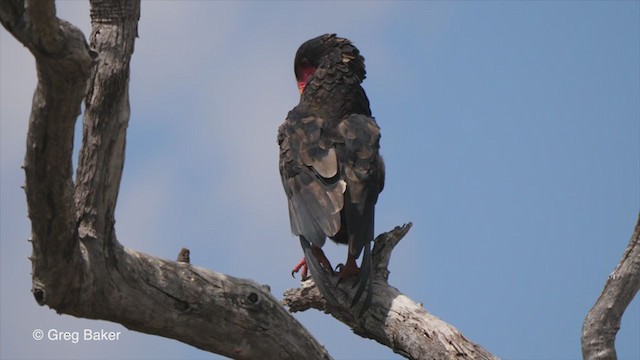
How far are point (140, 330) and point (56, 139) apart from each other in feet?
4.24

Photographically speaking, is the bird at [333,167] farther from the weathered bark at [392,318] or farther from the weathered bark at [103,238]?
the weathered bark at [103,238]

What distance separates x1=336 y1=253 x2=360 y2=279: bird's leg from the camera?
6493 mm

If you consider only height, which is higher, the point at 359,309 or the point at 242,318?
the point at 359,309

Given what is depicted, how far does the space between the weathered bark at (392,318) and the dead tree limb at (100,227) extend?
2.42ft

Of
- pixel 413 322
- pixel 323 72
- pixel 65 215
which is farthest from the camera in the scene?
pixel 323 72

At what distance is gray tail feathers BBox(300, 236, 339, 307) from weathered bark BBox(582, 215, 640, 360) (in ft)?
6.21

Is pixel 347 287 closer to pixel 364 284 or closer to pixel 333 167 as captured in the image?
pixel 364 284

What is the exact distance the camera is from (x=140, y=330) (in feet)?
15.8

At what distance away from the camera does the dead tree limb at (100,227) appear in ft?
12.4

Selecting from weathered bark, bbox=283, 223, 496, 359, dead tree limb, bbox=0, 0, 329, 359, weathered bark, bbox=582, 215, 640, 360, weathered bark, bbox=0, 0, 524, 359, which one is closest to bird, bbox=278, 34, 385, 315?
weathered bark, bbox=283, 223, 496, 359

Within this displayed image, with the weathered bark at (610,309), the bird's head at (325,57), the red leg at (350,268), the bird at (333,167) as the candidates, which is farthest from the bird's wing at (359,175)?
the weathered bark at (610,309)

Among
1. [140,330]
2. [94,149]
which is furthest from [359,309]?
[94,149]

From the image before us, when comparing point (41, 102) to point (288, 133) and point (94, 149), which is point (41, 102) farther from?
point (288, 133)

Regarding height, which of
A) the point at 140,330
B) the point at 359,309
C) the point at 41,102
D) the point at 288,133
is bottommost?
the point at 140,330
